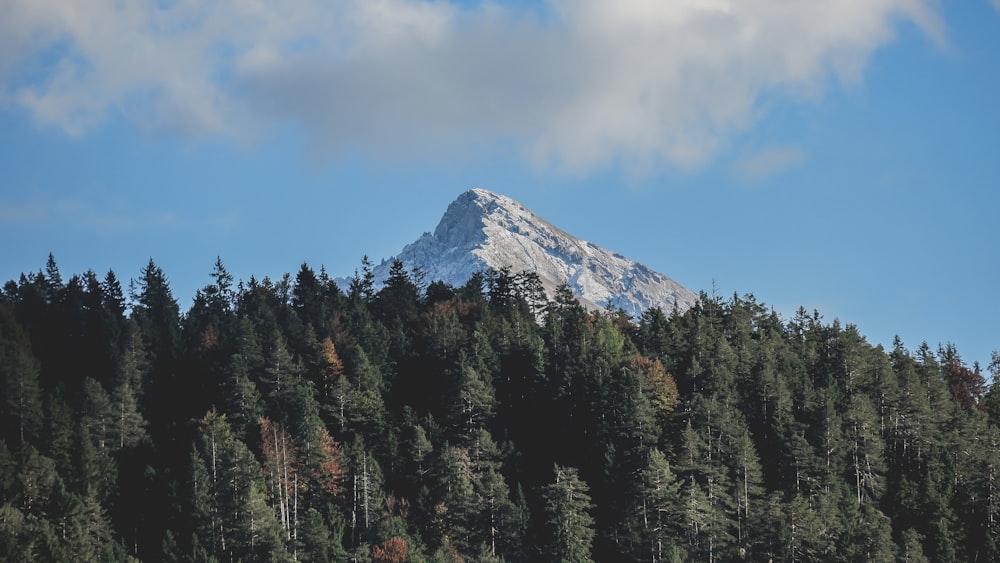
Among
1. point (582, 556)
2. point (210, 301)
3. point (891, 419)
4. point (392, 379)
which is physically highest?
point (210, 301)

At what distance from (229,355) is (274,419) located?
16918 mm

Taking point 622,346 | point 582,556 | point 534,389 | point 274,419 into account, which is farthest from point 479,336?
point 582,556

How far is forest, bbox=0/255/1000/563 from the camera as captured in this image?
95375mm

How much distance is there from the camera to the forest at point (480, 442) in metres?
95.4

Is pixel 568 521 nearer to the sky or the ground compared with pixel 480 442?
nearer to the ground

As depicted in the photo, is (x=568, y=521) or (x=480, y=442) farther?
(x=480, y=442)

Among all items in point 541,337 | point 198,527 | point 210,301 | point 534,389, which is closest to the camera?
point 198,527

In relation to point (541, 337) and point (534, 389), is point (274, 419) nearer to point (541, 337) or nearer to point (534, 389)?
point (534, 389)

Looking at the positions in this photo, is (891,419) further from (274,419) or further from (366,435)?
(274,419)

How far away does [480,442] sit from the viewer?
109 metres

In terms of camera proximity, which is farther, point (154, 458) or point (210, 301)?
point (210, 301)

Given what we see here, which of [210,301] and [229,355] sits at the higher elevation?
[210,301]

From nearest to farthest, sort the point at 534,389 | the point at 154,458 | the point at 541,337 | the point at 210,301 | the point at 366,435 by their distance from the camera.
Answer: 1. the point at 154,458
2. the point at 366,435
3. the point at 534,389
4. the point at 541,337
5. the point at 210,301

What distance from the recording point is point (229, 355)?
125 meters
